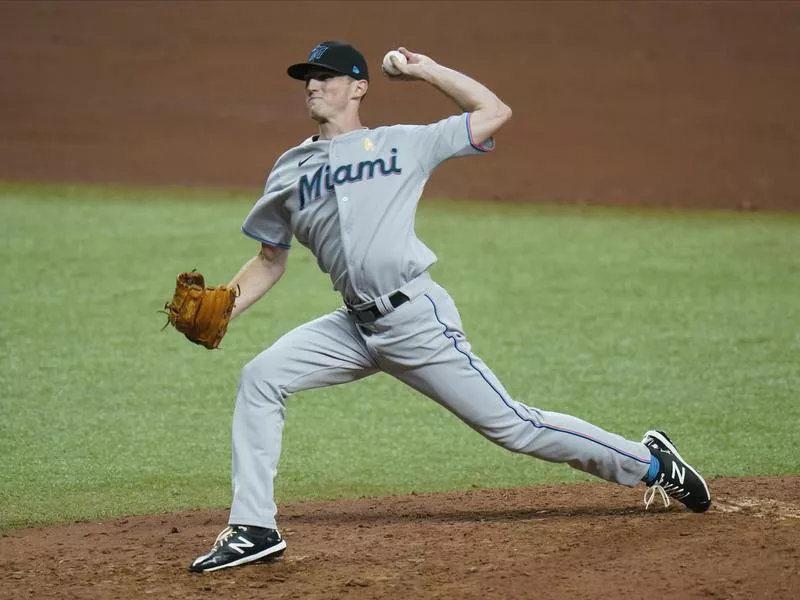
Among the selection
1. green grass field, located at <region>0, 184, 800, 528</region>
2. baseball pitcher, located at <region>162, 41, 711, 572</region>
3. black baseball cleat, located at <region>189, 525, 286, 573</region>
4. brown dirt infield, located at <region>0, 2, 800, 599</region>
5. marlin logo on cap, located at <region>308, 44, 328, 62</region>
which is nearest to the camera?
black baseball cleat, located at <region>189, 525, 286, 573</region>

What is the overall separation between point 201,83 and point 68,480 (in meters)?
9.65

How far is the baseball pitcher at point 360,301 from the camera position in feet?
12.5

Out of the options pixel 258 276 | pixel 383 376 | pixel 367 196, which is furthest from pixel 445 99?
pixel 367 196

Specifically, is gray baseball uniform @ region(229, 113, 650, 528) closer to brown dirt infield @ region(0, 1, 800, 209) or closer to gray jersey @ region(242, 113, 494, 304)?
gray jersey @ region(242, 113, 494, 304)

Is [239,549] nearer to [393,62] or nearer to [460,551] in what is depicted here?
[460,551]

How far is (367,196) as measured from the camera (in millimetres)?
3838

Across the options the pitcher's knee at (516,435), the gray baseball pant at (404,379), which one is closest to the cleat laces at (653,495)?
the gray baseball pant at (404,379)

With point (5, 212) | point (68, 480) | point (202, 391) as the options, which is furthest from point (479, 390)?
point (5, 212)

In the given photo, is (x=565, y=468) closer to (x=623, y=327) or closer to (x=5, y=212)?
(x=623, y=327)

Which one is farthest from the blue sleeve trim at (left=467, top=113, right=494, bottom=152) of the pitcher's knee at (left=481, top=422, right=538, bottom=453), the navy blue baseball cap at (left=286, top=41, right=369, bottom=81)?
the pitcher's knee at (left=481, top=422, right=538, bottom=453)

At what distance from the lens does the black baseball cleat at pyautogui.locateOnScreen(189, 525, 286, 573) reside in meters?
3.70

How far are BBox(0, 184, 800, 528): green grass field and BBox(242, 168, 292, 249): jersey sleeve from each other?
1.21 meters

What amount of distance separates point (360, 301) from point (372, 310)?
2.0 inches

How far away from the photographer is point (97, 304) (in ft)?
25.7
